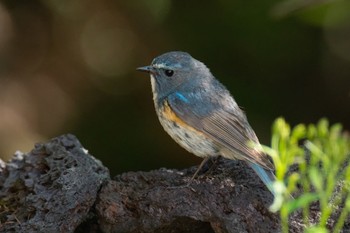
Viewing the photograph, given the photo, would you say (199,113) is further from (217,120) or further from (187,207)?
(187,207)

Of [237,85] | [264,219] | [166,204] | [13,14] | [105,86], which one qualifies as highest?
[13,14]

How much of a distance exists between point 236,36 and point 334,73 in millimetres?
828

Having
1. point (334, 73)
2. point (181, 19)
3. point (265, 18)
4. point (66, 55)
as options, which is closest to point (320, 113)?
point (334, 73)

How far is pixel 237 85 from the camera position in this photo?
6.18 metres

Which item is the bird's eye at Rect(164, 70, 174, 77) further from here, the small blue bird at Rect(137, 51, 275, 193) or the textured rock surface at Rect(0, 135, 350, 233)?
the textured rock surface at Rect(0, 135, 350, 233)

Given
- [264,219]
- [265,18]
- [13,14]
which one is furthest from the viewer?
[13,14]

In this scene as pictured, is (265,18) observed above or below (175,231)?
above

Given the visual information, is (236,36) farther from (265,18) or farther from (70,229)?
(70,229)

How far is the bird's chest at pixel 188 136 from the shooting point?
4324 millimetres

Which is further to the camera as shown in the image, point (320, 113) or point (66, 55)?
point (66, 55)

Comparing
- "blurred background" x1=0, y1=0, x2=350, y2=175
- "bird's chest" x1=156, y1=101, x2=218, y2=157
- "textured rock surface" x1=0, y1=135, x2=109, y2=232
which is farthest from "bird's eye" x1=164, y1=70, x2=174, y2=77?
"blurred background" x1=0, y1=0, x2=350, y2=175

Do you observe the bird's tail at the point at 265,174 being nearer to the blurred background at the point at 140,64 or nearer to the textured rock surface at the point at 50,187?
the textured rock surface at the point at 50,187

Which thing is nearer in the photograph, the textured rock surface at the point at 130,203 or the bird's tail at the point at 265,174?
the textured rock surface at the point at 130,203

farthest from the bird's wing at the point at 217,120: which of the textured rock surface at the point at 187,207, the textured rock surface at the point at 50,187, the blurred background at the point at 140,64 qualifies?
the blurred background at the point at 140,64
